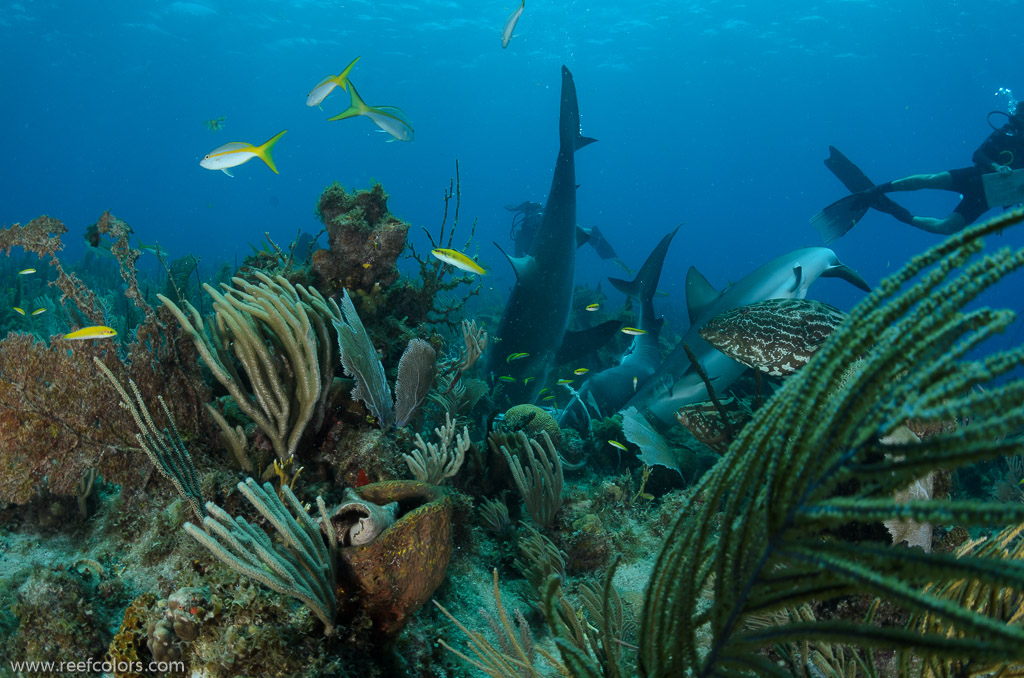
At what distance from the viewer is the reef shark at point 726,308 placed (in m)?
5.46

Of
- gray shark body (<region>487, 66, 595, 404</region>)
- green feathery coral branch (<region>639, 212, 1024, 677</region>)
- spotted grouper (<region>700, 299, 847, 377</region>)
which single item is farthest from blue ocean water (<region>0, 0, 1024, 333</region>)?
green feathery coral branch (<region>639, 212, 1024, 677</region>)

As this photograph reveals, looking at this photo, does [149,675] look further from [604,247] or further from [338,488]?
[604,247]

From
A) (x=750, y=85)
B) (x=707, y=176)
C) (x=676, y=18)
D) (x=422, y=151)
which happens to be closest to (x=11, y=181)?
(x=422, y=151)

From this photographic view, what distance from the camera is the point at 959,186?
10078 millimetres

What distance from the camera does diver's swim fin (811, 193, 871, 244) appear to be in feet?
30.4

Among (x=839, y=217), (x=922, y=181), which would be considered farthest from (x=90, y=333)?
(x=922, y=181)

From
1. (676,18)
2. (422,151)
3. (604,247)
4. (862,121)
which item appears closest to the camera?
(604,247)

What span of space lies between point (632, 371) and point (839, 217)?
6029 mm

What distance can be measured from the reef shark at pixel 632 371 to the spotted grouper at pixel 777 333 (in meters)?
2.54

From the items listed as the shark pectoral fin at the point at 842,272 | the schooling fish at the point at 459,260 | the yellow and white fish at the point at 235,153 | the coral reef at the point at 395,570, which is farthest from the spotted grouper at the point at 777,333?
the yellow and white fish at the point at 235,153

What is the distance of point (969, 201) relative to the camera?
400 inches

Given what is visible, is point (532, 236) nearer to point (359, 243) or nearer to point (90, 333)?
point (359, 243)

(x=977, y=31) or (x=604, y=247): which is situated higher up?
(x=977, y=31)

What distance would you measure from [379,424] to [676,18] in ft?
223
